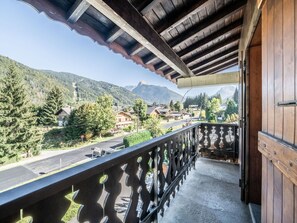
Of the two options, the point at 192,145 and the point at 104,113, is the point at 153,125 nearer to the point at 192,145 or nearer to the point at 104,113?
the point at 104,113

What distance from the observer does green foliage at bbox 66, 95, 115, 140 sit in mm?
5316

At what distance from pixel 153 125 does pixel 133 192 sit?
Result: 334 inches

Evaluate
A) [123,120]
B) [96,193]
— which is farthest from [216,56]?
[123,120]

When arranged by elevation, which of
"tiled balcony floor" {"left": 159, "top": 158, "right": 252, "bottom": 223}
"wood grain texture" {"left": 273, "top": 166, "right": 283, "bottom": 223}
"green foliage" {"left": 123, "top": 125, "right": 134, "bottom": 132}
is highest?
"wood grain texture" {"left": 273, "top": 166, "right": 283, "bottom": 223}

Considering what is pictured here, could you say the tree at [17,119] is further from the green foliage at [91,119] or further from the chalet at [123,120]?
the chalet at [123,120]

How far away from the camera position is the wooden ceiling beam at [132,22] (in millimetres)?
1055

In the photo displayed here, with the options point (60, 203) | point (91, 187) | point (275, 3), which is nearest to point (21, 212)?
point (60, 203)

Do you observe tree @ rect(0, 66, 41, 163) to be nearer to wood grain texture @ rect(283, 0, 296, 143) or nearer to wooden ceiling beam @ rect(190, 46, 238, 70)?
wooden ceiling beam @ rect(190, 46, 238, 70)

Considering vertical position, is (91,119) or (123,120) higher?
(91,119)

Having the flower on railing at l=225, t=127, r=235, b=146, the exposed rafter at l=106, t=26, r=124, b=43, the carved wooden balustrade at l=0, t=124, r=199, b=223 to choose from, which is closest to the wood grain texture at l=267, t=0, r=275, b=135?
the carved wooden balustrade at l=0, t=124, r=199, b=223

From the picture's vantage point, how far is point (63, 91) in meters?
5.16

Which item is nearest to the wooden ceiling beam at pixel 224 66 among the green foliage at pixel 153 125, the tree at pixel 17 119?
the tree at pixel 17 119

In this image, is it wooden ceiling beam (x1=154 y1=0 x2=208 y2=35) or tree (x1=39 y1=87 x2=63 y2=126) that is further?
tree (x1=39 y1=87 x2=63 y2=126)

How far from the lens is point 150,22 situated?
1.53m
